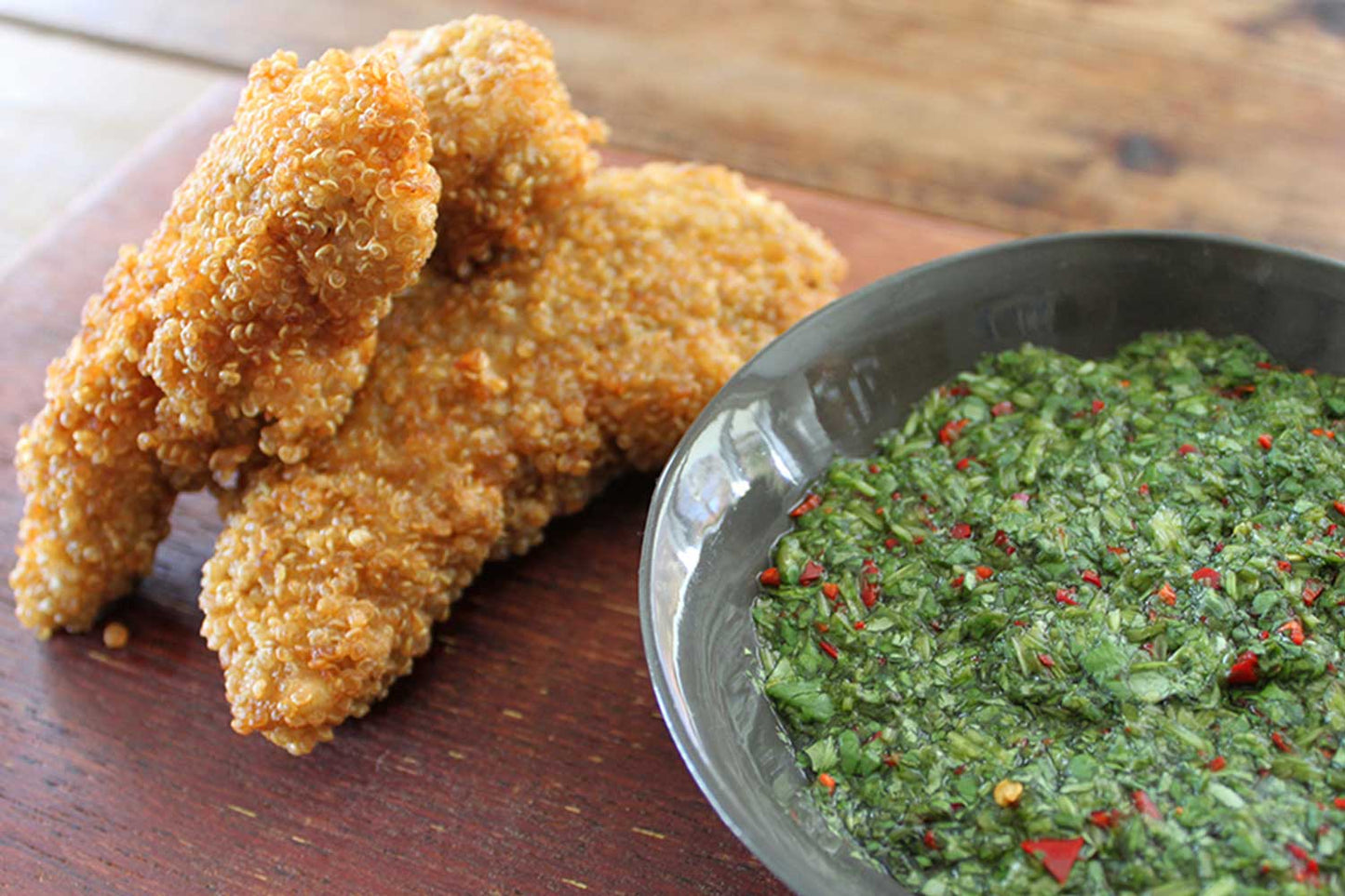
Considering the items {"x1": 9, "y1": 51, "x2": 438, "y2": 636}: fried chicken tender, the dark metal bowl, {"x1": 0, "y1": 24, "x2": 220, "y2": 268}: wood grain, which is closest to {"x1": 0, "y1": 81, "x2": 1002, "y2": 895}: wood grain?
{"x1": 9, "y1": 51, "x2": 438, "y2": 636}: fried chicken tender

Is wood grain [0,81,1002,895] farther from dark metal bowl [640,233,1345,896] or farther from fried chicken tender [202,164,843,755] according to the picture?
dark metal bowl [640,233,1345,896]

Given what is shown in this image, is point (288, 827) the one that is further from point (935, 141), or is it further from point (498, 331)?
point (935, 141)

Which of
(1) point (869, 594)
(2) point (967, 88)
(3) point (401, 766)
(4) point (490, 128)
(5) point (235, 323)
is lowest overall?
(3) point (401, 766)

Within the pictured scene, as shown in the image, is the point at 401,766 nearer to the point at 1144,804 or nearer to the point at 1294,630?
the point at 1144,804

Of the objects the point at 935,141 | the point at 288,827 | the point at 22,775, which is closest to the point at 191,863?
the point at 288,827

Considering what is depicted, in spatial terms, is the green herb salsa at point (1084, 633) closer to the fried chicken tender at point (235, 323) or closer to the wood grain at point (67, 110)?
the fried chicken tender at point (235, 323)

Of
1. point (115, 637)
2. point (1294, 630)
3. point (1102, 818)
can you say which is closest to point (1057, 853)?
point (1102, 818)
